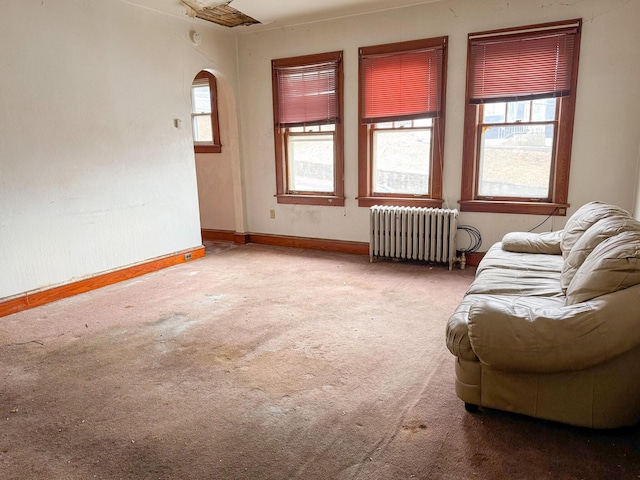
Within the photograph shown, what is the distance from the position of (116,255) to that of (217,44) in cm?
291

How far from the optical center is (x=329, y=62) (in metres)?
5.32

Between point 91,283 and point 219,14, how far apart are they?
10.6ft

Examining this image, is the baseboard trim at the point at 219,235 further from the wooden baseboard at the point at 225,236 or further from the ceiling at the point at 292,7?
the ceiling at the point at 292,7

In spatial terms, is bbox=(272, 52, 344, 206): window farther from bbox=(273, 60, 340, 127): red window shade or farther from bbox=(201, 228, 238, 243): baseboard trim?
bbox=(201, 228, 238, 243): baseboard trim

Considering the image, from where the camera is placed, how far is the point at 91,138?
14.0 feet

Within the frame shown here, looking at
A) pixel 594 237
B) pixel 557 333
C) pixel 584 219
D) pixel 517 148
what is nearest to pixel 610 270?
pixel 557 333

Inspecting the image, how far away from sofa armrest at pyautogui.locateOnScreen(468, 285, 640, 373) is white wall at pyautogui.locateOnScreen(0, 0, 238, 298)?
369cm

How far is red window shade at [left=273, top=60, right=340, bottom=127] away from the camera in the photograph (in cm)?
538

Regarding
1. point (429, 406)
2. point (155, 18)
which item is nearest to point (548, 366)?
point (429, 406)

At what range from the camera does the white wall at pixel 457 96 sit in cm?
410

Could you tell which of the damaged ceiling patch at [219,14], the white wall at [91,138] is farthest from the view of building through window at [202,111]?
the damaged ceiling patch at [219,14]

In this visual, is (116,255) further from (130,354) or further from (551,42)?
(551,42)

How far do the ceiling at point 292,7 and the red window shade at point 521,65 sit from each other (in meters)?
0.85

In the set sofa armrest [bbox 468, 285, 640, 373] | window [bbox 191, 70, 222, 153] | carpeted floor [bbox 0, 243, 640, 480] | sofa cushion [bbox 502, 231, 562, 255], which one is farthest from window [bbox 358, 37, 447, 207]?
sofa armrest [bbox 468, 285, 640, 373]
